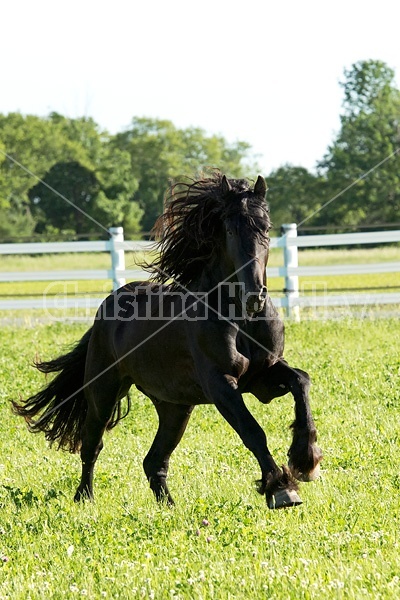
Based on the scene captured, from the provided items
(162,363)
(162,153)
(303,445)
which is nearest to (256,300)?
(303,445)

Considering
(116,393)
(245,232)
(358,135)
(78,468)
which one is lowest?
(78,468)

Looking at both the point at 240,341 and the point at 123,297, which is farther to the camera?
the point at 123,297

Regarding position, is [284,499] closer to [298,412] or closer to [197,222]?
[298,412]

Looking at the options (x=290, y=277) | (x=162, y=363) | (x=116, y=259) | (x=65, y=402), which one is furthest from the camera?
(x=116, y=259)

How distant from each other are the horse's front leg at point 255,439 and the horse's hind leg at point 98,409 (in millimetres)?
1696

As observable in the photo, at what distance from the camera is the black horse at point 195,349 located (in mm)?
5184

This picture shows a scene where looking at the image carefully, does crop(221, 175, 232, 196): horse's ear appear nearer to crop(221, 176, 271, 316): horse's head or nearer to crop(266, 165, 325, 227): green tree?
crop(221, 176, 271, 316): horse's head

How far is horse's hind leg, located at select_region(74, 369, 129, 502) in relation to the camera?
23.0 ft

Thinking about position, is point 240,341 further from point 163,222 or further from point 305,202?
point 305,202

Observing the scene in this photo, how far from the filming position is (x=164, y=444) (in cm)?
655

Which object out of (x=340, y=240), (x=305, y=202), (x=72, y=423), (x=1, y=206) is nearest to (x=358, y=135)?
(x=305, y=202)

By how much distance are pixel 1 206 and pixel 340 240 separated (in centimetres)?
5853

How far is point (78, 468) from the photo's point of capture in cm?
761

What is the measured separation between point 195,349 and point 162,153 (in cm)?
8847
